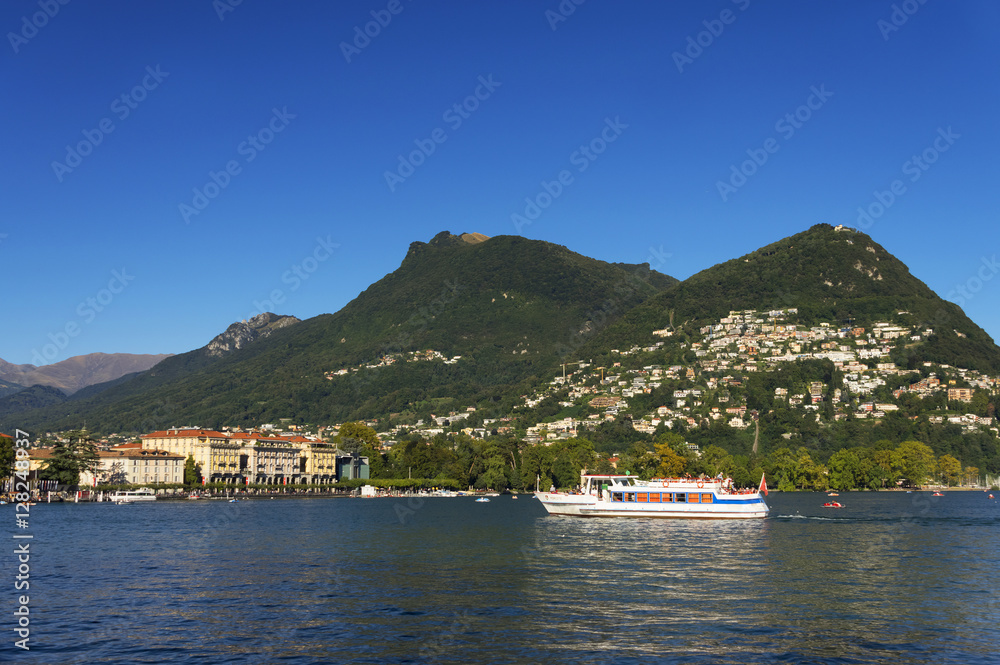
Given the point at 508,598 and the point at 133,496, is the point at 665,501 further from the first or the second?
the point at 133,496

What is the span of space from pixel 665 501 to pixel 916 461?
117634mm

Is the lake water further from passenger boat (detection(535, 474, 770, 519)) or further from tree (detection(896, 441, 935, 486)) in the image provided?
tree (detection(896, 441, 935, 486))

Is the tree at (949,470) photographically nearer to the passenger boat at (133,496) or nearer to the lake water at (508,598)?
the lake water at (508,598)

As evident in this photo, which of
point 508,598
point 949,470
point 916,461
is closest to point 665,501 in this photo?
point 508,598

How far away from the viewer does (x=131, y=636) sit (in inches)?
1161

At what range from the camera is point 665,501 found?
9769 centimetres

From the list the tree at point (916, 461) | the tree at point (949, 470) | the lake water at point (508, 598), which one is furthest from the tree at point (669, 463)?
the lake water at point (508, 598)

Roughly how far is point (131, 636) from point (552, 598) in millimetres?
17404

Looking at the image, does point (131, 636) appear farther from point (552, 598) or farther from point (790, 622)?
point (790, 622)

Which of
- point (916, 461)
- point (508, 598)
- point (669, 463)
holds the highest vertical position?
point (669, 463)

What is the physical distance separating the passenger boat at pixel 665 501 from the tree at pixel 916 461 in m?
107

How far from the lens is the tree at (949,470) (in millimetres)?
195000

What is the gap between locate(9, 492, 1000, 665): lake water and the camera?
27969 mm

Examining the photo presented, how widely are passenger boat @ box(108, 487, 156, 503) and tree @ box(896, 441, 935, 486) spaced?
15615cm
